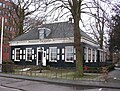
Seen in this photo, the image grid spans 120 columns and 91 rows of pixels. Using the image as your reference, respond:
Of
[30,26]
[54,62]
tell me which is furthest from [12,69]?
[30,26]

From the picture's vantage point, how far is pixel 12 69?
91.8ft

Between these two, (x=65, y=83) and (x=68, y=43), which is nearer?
(x=65, y=83)

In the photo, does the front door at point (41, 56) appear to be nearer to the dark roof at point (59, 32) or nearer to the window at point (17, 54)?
the dark roof at point (59, 32)

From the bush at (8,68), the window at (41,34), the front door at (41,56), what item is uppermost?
the window at (41,34)

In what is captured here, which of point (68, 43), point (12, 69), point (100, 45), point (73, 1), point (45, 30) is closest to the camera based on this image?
point (73, 1)

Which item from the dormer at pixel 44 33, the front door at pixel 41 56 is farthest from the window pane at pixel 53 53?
the dormer at pixel 44 33

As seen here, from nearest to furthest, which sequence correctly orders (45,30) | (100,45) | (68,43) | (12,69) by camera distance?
(12,69)
(68,43)
(45,30)
(100,45)

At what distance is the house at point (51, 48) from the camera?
34.0 meters

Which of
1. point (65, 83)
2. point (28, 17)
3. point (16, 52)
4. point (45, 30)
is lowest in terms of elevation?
point (65, 83)

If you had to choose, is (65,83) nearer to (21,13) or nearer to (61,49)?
(61,49)

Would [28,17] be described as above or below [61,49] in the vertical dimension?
above

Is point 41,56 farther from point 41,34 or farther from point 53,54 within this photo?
point 41,34

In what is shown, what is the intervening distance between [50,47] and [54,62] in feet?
7.59

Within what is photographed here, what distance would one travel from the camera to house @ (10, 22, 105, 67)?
34000mm
